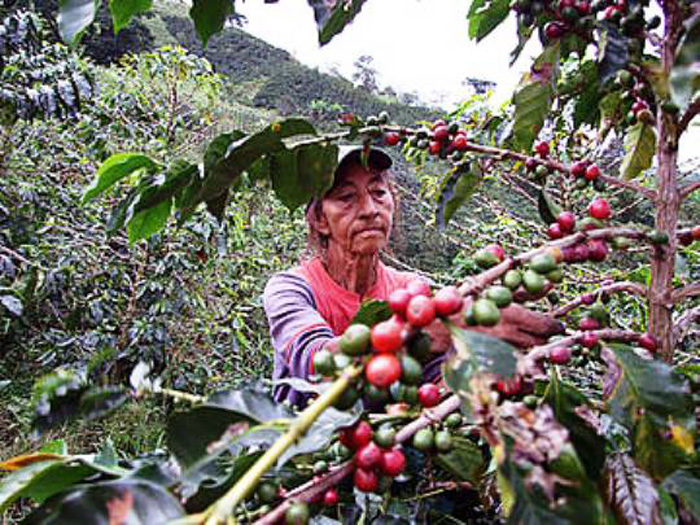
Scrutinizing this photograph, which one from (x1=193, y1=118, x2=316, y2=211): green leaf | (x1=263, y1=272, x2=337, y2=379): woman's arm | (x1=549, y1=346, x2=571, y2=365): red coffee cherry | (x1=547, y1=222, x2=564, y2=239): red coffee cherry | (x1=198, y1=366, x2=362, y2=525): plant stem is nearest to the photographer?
(x1=198, y1=366, x2=362, y2=525): plant stem

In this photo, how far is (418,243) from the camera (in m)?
8.48

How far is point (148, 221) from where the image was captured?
1.00 meters

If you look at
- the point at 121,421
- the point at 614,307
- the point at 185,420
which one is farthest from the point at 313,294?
the point at 121,421

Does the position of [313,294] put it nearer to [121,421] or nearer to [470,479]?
[470,479]

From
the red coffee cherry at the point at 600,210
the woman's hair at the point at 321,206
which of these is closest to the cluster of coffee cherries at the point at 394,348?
the red coffee cherry at the point at 600,210

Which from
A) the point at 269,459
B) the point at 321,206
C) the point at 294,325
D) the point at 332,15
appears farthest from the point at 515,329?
the point at 321,206

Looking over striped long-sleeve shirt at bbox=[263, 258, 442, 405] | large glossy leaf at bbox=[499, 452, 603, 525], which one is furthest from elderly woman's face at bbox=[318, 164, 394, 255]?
large glossy leaf at bbox=[499, 452, 603, 525]

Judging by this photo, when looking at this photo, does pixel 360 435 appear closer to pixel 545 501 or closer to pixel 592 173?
pixel 545 501

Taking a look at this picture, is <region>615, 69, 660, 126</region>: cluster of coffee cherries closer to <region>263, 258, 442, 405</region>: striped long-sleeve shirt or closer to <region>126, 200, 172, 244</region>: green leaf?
<region>263, 258, 442, 405</region>: striped long-sleeve shirt

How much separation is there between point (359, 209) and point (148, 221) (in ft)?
2.08

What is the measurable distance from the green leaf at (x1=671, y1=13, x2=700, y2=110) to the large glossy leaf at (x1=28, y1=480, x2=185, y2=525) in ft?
1.71

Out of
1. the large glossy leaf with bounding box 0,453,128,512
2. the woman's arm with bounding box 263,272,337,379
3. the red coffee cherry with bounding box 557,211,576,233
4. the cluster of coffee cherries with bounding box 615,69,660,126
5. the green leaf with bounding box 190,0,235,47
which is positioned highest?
the green leaf with bounding box 190,0,235,47

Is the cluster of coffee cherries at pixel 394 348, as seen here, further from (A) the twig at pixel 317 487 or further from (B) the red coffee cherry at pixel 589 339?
(B) the red coffee cherry at pixel 589 339

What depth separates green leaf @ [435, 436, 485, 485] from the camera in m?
0.57
